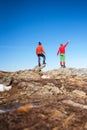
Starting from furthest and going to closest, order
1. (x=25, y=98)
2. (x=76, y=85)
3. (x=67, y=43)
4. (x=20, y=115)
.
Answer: (x=67, y=43), (x=76, y=85), (x=25, y=98), (x=20, y=115)

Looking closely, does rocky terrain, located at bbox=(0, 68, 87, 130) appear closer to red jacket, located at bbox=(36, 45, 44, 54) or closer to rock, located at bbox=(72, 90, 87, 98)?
rock, located at bbox=(72, 90, 87, 98)

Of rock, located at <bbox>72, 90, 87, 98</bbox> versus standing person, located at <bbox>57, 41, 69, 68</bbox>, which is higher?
standing person, located at <bbox>57, 41, 69, 68</bbox>

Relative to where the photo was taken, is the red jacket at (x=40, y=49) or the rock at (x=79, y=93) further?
the red jacket at (x=40, y=49)

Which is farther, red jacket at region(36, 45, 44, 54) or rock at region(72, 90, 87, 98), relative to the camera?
red jacket at region(36, 45, 44, 54)

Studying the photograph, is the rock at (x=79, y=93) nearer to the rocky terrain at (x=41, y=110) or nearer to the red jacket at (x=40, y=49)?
the rocky terrain at (x=41, y=110)

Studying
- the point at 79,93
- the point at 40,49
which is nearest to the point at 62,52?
the point at 40,49

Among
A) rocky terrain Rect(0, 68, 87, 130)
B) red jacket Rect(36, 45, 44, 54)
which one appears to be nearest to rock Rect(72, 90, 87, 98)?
rocky terrain Rect(0, 68, 87, 130)

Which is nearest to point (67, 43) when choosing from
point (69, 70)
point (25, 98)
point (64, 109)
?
point (69, 70)

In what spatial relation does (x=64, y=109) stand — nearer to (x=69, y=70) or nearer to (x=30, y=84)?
(x=30, y=84)

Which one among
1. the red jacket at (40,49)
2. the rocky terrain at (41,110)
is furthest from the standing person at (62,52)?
the rocky terrain at (41,110)

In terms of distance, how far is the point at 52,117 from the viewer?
7.80 meters

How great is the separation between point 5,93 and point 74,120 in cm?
672

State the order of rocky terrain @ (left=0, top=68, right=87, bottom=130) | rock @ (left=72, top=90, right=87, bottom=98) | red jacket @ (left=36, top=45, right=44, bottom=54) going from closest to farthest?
rocky terrain @ (left=0, top=68, right=87, bottom=130), rock @ (left=72, top=90, right=87, bottom=98), red jacket @ (left=36, top=45, right=44, bottom=54)

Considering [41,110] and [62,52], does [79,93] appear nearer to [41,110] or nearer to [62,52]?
[41,110]
